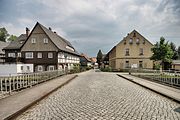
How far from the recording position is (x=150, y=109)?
6.75 meters

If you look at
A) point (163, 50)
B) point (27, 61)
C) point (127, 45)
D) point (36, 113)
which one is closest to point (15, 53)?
point (27, 61)

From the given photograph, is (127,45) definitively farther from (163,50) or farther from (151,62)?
(163,50)

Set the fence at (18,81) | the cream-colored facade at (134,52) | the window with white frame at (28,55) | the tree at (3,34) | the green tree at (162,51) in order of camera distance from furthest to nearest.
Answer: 1. the tree at (3,34)
2. the cream-colored facade at (134,52)
3. the window with white frame at (28,55)
4. the green tree at (162,51)
5. the fence at (18,81)

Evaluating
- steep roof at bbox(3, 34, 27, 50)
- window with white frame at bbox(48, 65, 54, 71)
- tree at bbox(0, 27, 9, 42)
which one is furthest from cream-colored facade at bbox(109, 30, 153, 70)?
tree at bbox(0, 27, 9, 42)

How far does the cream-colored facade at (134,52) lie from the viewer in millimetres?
45094

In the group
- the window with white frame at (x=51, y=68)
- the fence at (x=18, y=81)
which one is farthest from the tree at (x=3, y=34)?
the fence at (x=18, y=81)

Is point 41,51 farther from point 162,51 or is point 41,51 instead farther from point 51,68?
point 162,51

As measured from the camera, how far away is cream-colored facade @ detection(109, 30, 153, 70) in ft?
148

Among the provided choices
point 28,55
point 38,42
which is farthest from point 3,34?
point 38,42

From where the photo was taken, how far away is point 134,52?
45.5 meters

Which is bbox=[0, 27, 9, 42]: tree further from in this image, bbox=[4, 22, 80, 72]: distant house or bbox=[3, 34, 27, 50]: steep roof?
bbox=[4, 22, 80, 72]: distant house

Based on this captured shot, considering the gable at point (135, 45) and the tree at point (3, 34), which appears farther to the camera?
the tree at point (3, 34)

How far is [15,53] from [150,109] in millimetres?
38849

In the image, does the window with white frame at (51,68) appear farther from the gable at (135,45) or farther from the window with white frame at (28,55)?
the gable at (135,45)
